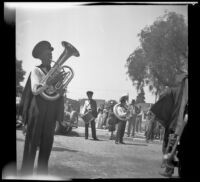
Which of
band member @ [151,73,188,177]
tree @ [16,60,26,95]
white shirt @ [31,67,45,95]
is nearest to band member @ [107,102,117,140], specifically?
band member @ [151,73,188,177]

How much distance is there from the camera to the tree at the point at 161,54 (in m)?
6.91

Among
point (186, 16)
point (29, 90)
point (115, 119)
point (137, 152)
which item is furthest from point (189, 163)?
point (29, 90)

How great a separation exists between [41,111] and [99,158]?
164cm

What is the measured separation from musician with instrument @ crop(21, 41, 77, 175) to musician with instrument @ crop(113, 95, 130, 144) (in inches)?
52.6

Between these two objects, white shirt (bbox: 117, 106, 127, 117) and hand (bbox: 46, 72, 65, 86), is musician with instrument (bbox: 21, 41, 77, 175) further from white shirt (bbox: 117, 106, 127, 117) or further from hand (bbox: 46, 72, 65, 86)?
white shirt (bbox: 117, 106, 127, 117)

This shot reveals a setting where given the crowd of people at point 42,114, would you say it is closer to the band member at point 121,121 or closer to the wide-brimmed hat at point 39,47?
the wide-brimmed hat at point 39,47

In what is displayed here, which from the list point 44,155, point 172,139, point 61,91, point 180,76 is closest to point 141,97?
point 180,76

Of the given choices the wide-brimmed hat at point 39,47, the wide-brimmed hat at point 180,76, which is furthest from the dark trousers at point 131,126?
the wide-brimmed hat at point 39,47

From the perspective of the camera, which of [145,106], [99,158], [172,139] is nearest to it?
[172,139]

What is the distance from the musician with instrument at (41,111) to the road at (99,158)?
0.53 feet

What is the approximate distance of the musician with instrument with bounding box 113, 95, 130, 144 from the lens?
7188mm

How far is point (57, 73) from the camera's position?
6.85 m

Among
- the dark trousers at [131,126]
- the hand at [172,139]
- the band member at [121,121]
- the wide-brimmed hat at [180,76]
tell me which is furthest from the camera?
the dark trousers at [131,126]

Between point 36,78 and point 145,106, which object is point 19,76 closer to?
point 36,78
